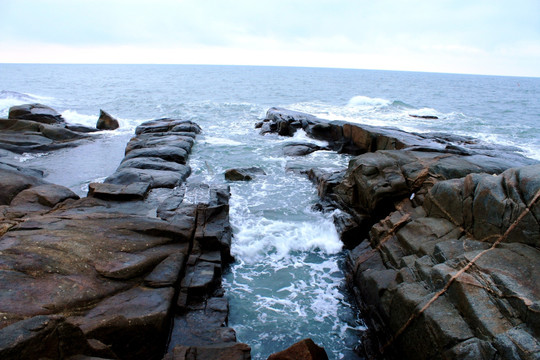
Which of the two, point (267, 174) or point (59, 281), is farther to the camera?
point (267, 174)

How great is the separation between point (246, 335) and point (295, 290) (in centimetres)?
188

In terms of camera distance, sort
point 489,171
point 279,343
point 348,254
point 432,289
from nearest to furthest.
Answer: point 432,289 < point 279,343 < point 348,254 < point 489,171

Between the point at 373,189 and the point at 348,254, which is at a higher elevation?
the point at 373,189

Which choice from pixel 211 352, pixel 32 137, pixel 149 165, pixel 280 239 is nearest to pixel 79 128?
pixel 32 137

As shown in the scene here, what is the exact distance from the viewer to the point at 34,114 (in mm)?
23625

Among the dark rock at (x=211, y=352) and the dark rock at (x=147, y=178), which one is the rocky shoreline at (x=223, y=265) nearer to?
the dark rock at (x=211, y=352)

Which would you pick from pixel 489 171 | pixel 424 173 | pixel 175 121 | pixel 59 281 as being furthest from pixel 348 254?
pixel 175 121

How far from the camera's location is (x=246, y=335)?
6922 mm

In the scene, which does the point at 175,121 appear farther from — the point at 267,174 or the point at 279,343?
the point at 279,343

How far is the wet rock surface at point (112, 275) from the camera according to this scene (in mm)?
5170

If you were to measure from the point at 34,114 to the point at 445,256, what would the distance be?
2621cm

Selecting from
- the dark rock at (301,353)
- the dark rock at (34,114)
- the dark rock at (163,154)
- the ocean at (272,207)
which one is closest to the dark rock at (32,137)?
the ocean at (272,207)

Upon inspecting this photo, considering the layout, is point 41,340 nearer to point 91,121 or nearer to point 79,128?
point 79,128

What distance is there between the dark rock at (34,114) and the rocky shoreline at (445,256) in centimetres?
2219
